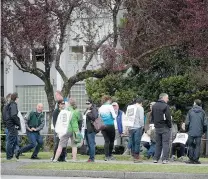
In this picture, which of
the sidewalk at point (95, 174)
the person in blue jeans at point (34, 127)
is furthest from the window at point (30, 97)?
the sidewalk at point (95, 174)

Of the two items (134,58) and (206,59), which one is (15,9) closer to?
(134,58)

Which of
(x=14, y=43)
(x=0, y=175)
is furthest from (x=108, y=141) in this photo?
(x=14, y=43)

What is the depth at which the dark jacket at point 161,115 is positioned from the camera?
722 inches

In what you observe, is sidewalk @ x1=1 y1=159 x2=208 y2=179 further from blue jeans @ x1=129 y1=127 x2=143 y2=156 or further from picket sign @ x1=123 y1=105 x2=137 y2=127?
picket sign @ x1=123 y1=105 x2=137 y2=127

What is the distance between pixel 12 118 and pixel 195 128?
497 centimetres

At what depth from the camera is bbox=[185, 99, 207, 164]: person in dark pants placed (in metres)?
18.7

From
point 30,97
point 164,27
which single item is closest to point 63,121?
point 164,27

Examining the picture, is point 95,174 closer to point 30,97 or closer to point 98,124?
point 98,124

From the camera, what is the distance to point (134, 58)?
23547 mm

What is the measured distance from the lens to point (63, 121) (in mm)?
18219

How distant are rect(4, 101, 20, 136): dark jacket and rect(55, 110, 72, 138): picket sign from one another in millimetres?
1319

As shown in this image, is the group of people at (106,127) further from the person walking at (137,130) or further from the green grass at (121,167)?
the green grass at (121,167)

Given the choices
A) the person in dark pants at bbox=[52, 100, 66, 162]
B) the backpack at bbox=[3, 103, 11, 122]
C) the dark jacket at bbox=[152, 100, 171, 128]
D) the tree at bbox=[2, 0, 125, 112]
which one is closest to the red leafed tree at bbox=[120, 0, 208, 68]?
the tree at bbox=[2, 0, 125, 112]

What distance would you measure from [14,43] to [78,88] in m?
13.5
